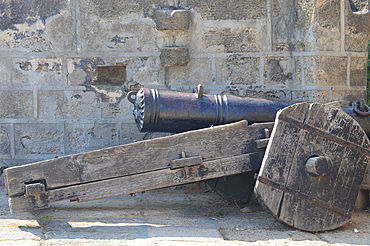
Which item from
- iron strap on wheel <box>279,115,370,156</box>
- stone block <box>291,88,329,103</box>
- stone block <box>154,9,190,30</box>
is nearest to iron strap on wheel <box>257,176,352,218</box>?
iron strap on wheel <box>279,115,370,156</box>

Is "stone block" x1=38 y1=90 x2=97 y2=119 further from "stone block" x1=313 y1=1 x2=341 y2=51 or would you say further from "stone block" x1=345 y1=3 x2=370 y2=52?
"stone block" x1=345 y1=3 x2=370 y2=52

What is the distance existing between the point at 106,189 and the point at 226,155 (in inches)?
36.9

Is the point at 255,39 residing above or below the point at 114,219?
above

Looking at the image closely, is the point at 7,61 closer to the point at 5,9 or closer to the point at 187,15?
the point at 5,9

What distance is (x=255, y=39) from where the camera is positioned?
452cm

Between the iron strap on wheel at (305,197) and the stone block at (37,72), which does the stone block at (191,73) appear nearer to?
the stone block at (37,72)

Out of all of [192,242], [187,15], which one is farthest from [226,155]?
[187,15]

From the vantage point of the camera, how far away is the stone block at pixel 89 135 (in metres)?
4.54

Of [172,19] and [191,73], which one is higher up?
[172,19]

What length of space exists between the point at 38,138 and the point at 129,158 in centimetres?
187

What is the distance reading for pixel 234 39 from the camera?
4527 millimetres

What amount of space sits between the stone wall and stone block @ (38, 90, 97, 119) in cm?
1

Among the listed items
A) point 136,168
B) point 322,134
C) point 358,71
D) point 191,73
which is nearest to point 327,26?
point 358,71

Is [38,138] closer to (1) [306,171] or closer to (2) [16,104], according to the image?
(2) [16,104]
